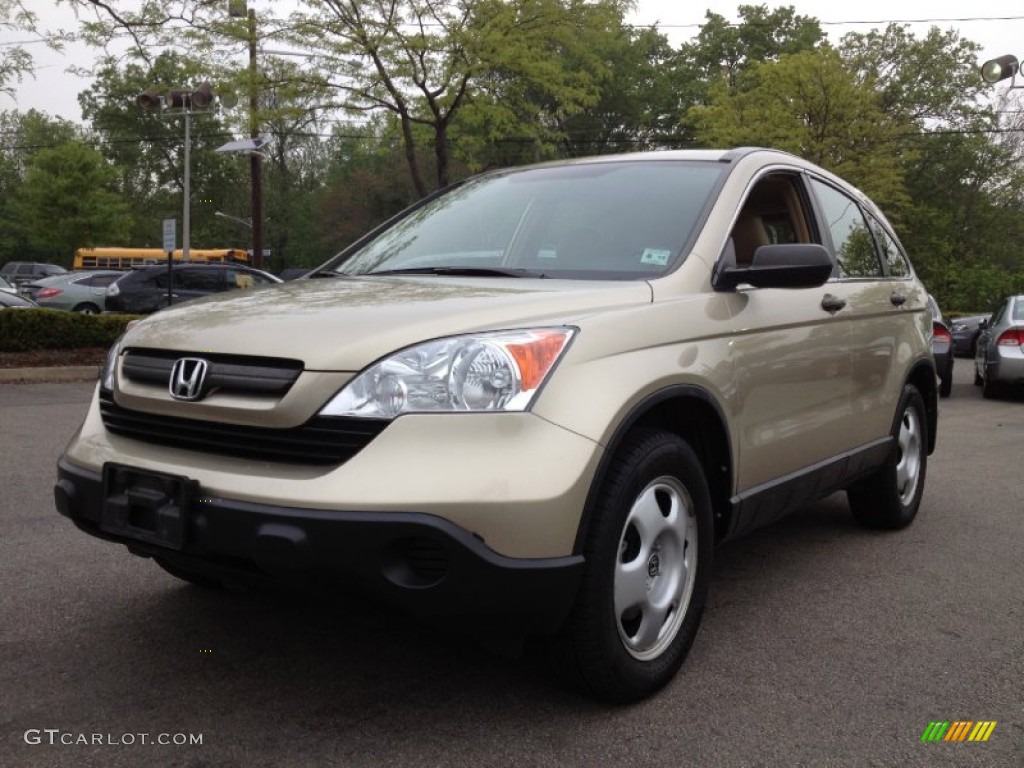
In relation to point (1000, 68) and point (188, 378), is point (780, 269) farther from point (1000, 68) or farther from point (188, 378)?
point (1000, 68)

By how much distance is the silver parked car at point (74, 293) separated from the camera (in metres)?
26.5

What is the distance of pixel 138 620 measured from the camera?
133 inches

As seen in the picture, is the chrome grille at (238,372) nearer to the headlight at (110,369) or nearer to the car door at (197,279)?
the headlight at (110,369)

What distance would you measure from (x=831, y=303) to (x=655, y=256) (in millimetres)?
1032

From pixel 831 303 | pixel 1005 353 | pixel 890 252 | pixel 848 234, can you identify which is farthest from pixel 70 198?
pixel 831 303

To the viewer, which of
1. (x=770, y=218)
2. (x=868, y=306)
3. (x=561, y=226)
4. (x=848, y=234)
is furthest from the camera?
(x=848, y=234)

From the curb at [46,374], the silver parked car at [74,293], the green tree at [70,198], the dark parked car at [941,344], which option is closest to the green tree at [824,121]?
the dark parked car at [941,344]

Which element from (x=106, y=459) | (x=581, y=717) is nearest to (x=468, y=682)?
(x=581, y=717)

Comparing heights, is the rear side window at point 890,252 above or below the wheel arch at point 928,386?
above

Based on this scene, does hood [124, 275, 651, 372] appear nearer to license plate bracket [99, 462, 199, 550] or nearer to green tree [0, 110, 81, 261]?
license plate bracket [99, 462, 199, 550]

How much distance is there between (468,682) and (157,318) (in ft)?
4.79

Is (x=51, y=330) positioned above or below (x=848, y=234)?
below

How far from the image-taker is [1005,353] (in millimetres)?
11719

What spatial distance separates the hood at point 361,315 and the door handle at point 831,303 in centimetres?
119
